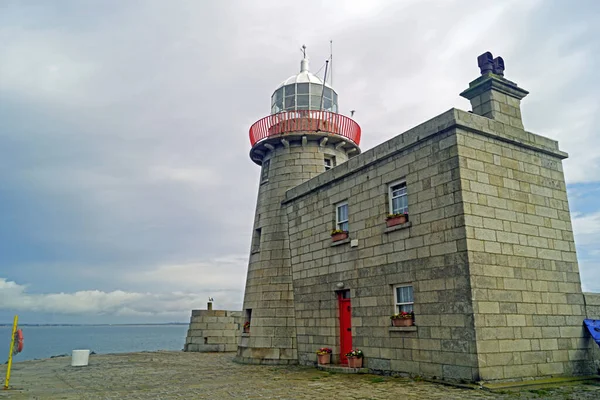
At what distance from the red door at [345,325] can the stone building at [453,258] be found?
0.05 meters

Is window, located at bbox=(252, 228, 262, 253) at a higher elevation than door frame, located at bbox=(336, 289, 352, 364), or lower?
higher

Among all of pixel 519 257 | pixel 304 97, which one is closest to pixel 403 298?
pixel 519 257

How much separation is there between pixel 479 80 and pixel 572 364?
23.6 feet

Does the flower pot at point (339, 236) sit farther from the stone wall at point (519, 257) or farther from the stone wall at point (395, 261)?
the stone wall at point (519, 257)

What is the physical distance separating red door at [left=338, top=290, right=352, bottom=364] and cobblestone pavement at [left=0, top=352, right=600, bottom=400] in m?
1.12

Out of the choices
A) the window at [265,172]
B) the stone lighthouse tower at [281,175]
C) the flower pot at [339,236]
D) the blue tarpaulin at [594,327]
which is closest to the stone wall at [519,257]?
the blue tarpaulin at [594,327]

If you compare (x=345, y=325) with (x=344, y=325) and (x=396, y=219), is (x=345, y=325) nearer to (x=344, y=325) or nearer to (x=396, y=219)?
(x=344, y=325)

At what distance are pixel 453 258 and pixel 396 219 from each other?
2071 mm

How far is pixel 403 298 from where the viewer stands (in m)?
11.5

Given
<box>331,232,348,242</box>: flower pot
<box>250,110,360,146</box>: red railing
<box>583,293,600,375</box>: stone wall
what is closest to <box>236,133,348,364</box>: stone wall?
<box>250,110,360,146</box>: red railing

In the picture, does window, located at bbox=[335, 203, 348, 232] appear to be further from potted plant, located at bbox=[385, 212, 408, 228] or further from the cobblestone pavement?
the cobblestone pavement

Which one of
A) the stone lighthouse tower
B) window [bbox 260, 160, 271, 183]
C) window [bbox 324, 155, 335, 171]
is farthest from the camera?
window [bbox 260, 160, 271, 183]

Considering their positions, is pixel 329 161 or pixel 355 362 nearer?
pixel 355 362

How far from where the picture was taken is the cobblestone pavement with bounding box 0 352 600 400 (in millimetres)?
8734
